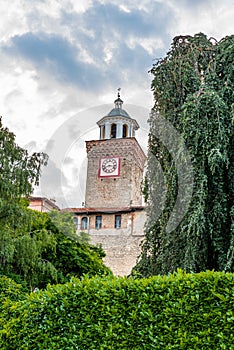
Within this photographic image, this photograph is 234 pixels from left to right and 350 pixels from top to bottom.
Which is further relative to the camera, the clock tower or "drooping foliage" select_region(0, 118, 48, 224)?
the clock tower

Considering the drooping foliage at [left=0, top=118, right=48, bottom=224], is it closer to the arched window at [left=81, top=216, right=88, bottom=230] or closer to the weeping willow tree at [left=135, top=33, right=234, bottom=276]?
the weeping willow tree at [left=135, top=33, right=234, bottom=276]

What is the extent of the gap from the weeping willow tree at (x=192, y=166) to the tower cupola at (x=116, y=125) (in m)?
31.2

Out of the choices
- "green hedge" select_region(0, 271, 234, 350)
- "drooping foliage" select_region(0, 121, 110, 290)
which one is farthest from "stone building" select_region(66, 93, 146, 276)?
"green hedge" select_region(0, 271, 234, 350)

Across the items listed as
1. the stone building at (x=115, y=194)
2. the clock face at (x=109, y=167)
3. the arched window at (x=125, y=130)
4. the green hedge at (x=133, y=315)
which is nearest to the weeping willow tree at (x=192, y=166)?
the green hedge at (x=133, y=315)

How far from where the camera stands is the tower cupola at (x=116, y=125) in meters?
40.1

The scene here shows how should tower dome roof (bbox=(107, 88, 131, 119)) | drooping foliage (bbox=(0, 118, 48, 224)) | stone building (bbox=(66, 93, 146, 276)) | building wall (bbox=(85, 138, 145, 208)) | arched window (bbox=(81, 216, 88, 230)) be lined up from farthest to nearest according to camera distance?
1. tower dome roof (bbox=(107, 88, 131, 119))
2. building wall (bbox=(85, 138, 145, 208))
3. arched window (bbox=(81, 216, 88, 230))
4. stone building (bbox=(66, 93, 146, 276))
5. drooping foliage (bbox=(0, 118, 48, 224))

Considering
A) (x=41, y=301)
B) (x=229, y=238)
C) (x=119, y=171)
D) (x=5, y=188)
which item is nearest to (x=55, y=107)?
(x=5, y=188)

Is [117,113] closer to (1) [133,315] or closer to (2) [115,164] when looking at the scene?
(2) [115,164]

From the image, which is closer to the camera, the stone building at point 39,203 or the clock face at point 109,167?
the stone building at point 39,203

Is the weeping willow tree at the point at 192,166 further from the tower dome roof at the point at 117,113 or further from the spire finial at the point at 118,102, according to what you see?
the spire finial at the point at 118,102

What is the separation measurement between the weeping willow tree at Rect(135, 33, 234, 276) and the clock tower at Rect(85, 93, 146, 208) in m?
28.1

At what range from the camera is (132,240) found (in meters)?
31.2

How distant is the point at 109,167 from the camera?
38875 mm

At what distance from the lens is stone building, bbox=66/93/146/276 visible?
31.1 meters
